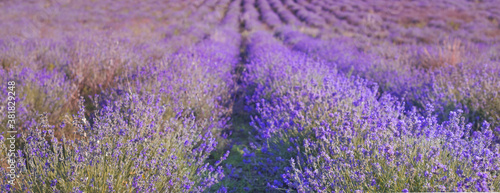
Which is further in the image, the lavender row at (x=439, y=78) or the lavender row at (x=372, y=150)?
the lavender row at (x=439, y=78)

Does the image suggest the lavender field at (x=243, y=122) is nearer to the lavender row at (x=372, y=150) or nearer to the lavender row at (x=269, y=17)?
the lavender row at (x=372, y=150)

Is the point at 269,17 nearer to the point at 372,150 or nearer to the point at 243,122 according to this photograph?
the point at 243,122

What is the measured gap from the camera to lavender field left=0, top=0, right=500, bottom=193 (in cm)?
162

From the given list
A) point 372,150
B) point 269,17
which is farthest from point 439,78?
point 269,17

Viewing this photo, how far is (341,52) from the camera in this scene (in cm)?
626

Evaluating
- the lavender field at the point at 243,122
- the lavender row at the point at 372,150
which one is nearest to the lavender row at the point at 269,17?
the lavender field at the point at 243,122

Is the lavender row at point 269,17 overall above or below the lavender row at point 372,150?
above

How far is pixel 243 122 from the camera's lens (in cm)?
380

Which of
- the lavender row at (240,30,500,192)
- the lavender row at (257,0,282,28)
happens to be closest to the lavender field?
the lavender row at (240,30,500,192)

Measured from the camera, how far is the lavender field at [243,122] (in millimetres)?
1620

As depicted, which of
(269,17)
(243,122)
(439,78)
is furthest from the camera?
(269,17)

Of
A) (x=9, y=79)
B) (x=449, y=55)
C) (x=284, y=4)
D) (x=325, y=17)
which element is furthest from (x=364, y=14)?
(x=9, y=79)

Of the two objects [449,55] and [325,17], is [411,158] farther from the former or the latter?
[325,17]

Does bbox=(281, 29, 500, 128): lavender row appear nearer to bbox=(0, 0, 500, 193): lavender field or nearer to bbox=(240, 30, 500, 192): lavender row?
bbox=(0, 0, 500, 193): lavender field
